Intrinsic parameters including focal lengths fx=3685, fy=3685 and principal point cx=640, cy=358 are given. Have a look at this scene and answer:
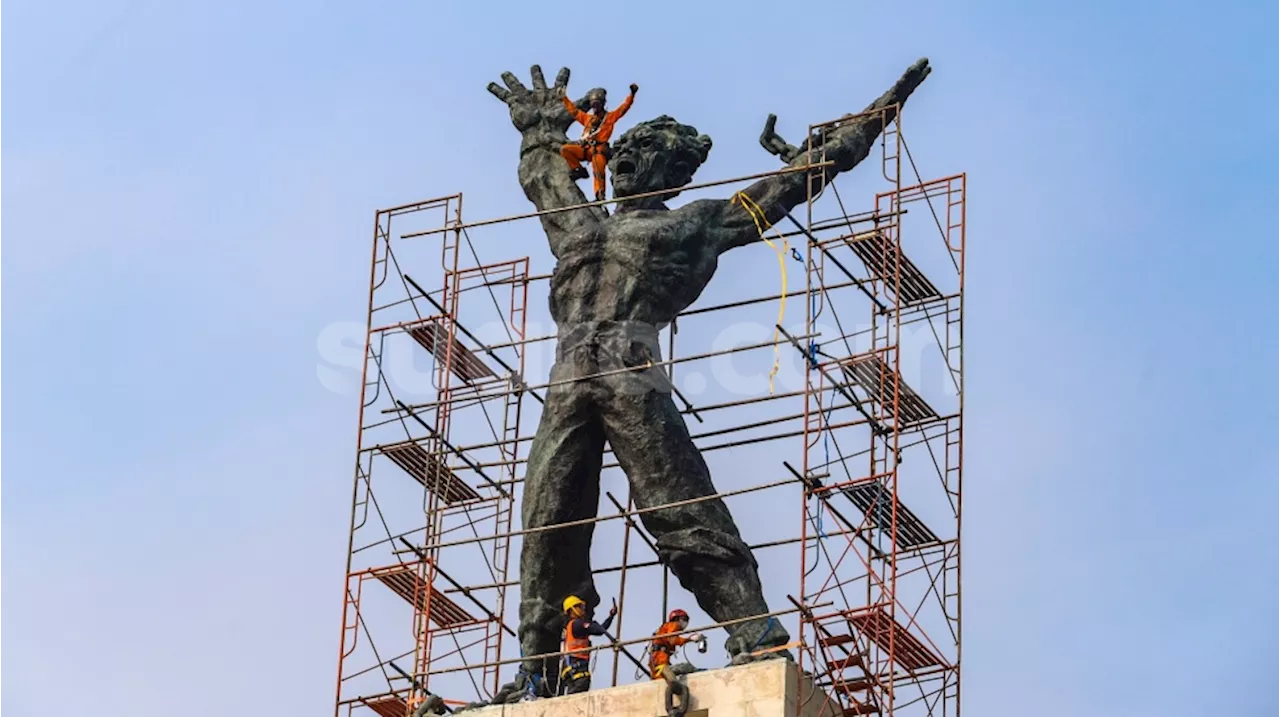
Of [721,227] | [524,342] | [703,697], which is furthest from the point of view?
[524,342]

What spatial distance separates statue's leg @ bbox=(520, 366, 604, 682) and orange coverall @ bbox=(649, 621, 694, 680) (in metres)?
1.58

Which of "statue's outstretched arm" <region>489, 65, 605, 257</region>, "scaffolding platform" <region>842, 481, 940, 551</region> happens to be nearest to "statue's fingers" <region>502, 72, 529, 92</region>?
"statue's outstretched arm" <region>489, 65, 605, 257</region>

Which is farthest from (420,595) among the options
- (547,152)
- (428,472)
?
A: (547,152)

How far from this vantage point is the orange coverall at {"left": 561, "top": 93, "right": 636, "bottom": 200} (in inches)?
1913

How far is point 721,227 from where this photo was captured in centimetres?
4716

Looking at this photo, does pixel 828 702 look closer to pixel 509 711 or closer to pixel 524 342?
pixel 509 711

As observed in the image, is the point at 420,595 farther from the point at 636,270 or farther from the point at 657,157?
the point at 657,157

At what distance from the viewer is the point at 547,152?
49281mm

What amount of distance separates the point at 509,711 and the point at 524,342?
770 cm

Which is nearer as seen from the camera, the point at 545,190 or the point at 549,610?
the point at 549,610

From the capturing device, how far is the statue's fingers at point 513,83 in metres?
50.4

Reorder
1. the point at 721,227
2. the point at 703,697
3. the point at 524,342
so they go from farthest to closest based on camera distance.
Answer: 1. the point at 524,342
2. the point at 721,227
3. the point at 703,697

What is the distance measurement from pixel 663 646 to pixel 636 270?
516 cm

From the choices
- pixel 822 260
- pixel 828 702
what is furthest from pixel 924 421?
pixel 828 702
